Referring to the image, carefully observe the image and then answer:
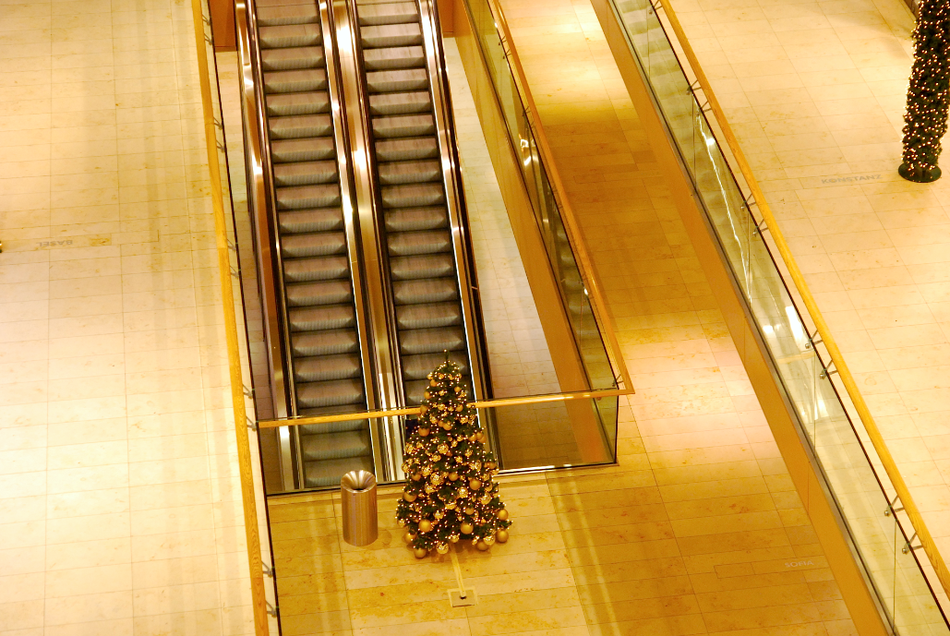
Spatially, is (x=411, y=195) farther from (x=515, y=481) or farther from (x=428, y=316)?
(x=515, y=481)

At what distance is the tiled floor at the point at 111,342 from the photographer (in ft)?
22.1

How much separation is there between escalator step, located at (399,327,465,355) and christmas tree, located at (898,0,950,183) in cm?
486

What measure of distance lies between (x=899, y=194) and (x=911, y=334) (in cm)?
193

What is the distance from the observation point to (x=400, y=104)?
39.1ft

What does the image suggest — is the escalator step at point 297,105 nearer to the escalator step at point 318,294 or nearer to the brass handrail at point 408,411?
the escalator step at point 318,294

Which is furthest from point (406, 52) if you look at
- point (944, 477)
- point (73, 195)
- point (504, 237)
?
point (944, 477)

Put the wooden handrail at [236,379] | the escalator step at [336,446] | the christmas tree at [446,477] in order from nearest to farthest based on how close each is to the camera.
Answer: the wooden handrail at [236,379], the christmas tree at [446,477], the escalator step at [336,446]

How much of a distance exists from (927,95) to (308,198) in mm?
6287

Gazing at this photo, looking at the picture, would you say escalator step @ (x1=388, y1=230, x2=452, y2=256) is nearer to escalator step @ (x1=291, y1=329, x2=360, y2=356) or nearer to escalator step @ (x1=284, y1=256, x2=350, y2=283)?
escalator step @ (x1=284, y1=256, x2=350, y2=283)

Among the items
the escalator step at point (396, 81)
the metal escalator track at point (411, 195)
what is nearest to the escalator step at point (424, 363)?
the metal escalator track at point (411, 195)

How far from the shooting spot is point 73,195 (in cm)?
927

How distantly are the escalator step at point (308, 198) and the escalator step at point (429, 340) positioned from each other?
1655 millimetres

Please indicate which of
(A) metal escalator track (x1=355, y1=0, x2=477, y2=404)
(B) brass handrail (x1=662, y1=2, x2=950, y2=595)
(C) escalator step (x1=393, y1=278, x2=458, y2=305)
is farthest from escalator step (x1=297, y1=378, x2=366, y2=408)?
(B) brass handrail (x1=662, y1=2, x2=950, y2=595)

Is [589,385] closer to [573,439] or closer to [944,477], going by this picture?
[573,439]
